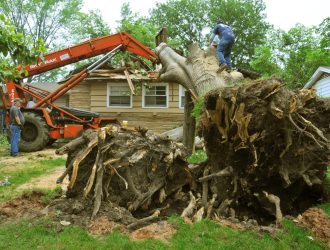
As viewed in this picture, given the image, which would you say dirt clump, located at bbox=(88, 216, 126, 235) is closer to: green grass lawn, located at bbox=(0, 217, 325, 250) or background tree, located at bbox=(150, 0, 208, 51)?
green grass lawn, located at bbox=(0, 217, 325, 250)

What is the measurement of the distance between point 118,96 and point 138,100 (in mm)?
1082

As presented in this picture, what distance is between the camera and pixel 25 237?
5.07 meters

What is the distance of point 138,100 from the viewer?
19.6 meters

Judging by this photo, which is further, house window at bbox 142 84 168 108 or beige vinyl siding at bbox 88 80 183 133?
house window at bbox 142 84 168 108

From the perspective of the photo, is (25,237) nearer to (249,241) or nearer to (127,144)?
(127,144)

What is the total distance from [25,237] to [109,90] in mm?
15166

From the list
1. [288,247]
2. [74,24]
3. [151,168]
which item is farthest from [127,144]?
[74,24]

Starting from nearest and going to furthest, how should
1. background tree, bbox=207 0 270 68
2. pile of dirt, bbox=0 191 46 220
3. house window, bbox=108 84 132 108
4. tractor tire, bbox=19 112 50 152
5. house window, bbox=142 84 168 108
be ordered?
pile of dirt, bbox=0 191 46 220 < tractor tire, bbox=19 112 50 152 < house window, bbox=142 84 168 108 < house window, bbox=108 84 132 108 < background tree, bbox=207 0 270 68

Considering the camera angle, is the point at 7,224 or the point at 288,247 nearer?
the point at 288,247

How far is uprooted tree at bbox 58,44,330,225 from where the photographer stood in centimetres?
566

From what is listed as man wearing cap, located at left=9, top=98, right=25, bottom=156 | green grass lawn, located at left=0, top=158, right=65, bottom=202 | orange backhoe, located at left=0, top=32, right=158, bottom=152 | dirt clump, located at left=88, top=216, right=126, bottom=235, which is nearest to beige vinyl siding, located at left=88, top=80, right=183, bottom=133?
orange backhoe, located at left=0, top=32, right=158, bottom=152

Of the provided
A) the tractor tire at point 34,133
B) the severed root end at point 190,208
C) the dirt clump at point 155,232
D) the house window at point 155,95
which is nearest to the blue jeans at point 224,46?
the severed root end at point 190,208

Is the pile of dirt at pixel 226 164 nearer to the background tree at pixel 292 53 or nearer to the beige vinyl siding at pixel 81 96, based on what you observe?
the beige vinyl siding at pixel 81 96

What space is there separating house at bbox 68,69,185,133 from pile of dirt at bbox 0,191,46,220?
39.9 feet
